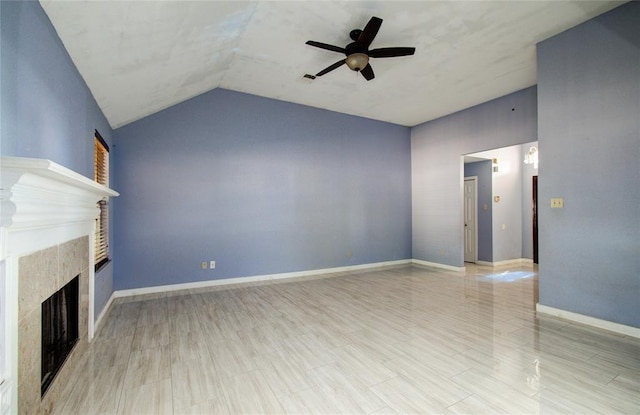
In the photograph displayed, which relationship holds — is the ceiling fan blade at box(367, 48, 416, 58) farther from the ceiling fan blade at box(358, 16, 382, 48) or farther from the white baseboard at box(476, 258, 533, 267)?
the white baseboard at box(476, 258, 533, 267)

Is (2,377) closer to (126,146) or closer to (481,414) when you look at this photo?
(481,414)

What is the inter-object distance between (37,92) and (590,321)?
547 cm

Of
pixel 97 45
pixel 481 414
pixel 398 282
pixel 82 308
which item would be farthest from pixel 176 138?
pixel 481 414

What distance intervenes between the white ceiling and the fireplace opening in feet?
6.62

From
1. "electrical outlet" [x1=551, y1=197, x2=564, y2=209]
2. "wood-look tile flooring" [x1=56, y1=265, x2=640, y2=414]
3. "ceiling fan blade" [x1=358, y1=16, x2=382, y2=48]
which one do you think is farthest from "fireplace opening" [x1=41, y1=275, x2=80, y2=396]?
"electrical outlet" [x1=551, y1=197, x2=564, y2=209]

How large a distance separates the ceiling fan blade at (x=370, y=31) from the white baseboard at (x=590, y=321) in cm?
386

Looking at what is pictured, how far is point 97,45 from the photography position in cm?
245

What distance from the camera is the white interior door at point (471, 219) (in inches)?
287

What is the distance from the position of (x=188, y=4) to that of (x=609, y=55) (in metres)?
4.39

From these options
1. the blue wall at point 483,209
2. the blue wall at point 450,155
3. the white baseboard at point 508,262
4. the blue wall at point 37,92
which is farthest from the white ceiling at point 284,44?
the white baseboard at point 508,262

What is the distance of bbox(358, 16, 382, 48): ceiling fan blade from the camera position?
109 inches

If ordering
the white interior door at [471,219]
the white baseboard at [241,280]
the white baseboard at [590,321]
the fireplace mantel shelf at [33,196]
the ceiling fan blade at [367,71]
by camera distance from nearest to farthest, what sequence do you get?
the fireplace mantel shelf at [33,196] → the white baseboard at [590,321] → the ceiling fan blade at [367,71] → the white baseboard at [241,280] → the white interior door at [471,219]

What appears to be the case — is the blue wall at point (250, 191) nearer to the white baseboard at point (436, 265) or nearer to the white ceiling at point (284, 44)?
the white baseboard at point (436, 265)

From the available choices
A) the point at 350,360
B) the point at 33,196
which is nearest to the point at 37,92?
the point at 33,196
